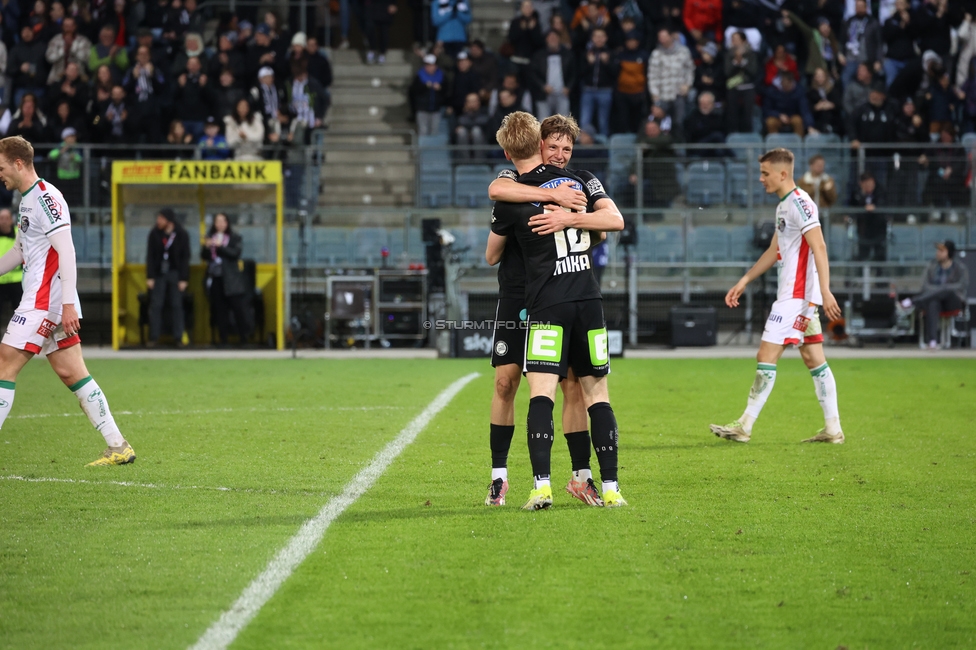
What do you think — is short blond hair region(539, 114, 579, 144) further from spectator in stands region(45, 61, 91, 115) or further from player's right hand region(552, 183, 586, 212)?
spectator in stands region(45, 61, 91, 115)

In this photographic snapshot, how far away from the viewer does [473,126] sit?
22.8 meters

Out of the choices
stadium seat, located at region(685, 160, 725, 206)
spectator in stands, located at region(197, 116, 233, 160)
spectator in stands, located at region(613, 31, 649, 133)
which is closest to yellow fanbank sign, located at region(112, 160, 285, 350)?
spectator in stands, located at region(197, 116, 233, 160)

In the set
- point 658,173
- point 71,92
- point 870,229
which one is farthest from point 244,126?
point 870,229

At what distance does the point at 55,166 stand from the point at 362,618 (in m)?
19.1

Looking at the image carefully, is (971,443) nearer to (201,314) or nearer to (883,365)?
(883,365)

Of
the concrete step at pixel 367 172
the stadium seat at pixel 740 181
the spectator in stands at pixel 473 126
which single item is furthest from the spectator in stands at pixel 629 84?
the concrete step at pixel 367 172

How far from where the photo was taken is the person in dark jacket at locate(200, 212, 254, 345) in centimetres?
2025

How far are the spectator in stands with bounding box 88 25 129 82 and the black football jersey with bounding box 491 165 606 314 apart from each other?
20040mm

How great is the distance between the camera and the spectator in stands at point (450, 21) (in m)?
25.2

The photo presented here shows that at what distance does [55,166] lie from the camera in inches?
847

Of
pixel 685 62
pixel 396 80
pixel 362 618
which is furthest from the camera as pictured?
pixel 396 80

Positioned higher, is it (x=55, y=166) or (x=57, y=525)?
(x=55, y=166)

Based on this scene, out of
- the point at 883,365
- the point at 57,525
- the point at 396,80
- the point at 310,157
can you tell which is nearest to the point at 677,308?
the point at 883,365

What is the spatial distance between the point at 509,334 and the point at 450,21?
19969mm
